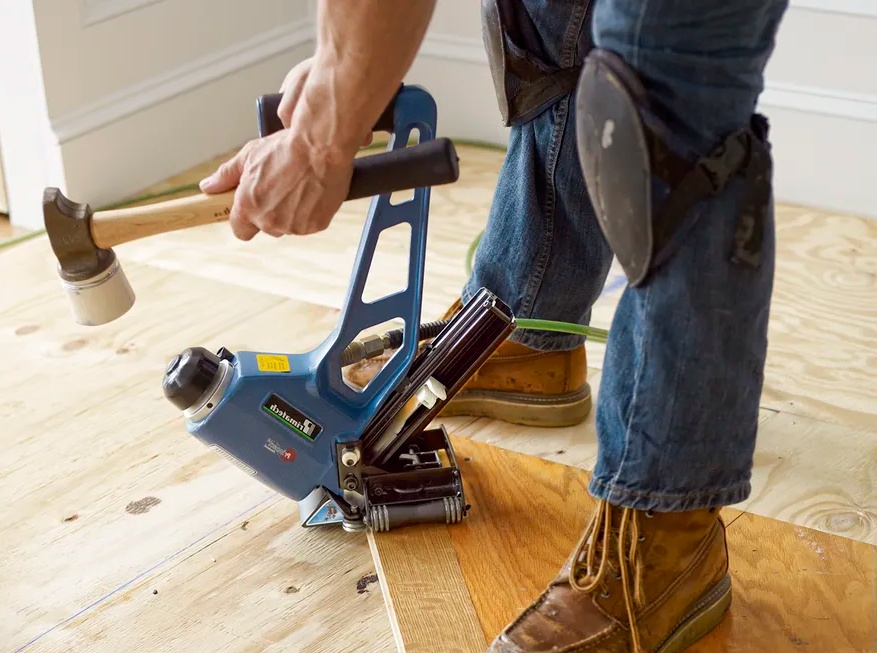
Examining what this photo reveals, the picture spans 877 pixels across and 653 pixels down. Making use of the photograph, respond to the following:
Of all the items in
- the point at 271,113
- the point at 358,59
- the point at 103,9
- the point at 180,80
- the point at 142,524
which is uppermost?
the point at 358,59

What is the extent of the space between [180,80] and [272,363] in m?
1.37

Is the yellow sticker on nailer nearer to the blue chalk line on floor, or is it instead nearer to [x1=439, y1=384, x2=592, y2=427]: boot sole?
the blue chalk line on floor

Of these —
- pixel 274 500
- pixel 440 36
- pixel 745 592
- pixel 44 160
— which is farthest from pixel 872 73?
pixel 44 160

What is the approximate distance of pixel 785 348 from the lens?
5.75 feet

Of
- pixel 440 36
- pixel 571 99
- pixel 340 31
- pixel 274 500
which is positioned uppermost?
pixel 340 31

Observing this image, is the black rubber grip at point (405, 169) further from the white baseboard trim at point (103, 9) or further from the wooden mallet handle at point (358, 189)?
the white baseboard trim at point (103, 9)

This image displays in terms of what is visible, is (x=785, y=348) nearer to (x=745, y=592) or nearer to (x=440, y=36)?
(x=745, y=592)

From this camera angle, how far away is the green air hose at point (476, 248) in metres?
1.40

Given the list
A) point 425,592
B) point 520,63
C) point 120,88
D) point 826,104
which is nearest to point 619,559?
point 425,592

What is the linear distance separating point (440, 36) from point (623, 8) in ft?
5.91

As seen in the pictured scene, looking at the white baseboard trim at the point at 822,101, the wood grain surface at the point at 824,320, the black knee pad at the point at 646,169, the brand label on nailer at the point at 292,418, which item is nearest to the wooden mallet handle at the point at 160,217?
the brand label on nailer at the point at 292,418

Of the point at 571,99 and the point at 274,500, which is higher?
the point at 571,99

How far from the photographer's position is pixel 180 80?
2381 mm

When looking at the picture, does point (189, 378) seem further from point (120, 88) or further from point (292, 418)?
point (120, 88)
